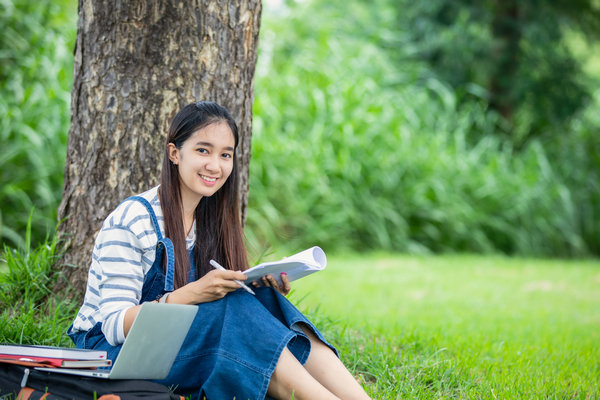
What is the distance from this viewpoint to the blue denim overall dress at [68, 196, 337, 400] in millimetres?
2186

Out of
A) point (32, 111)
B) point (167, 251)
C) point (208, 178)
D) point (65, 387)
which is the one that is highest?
point (32, 111)

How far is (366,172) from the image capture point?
742 cm

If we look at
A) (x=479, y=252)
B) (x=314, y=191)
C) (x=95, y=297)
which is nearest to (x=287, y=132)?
(x=314, y=191)

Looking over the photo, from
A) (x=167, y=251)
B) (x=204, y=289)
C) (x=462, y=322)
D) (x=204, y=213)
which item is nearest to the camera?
(x=204, y=289)

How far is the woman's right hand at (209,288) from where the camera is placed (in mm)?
2152

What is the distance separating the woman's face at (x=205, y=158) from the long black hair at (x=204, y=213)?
2cm

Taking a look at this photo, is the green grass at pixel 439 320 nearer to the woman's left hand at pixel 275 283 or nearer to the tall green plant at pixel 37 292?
the tall green plant at pixel 37 292

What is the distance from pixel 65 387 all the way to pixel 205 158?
0.89 metres

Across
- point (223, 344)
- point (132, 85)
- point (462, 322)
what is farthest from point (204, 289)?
point (462, 322)

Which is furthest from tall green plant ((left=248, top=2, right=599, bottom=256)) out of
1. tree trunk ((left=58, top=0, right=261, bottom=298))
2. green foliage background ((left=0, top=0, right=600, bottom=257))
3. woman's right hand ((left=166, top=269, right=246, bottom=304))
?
woman's right hand ((left=166, top=269, right=246, bottom=304))

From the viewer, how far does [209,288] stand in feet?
7.11

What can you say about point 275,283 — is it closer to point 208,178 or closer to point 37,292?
point 208,178

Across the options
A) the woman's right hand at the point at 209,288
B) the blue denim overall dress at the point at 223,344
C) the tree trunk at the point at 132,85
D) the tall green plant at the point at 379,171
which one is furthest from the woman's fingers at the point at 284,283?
the tall green plant at the point at 379,171

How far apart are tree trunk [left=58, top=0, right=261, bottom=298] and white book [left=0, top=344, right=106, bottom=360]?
97cm
